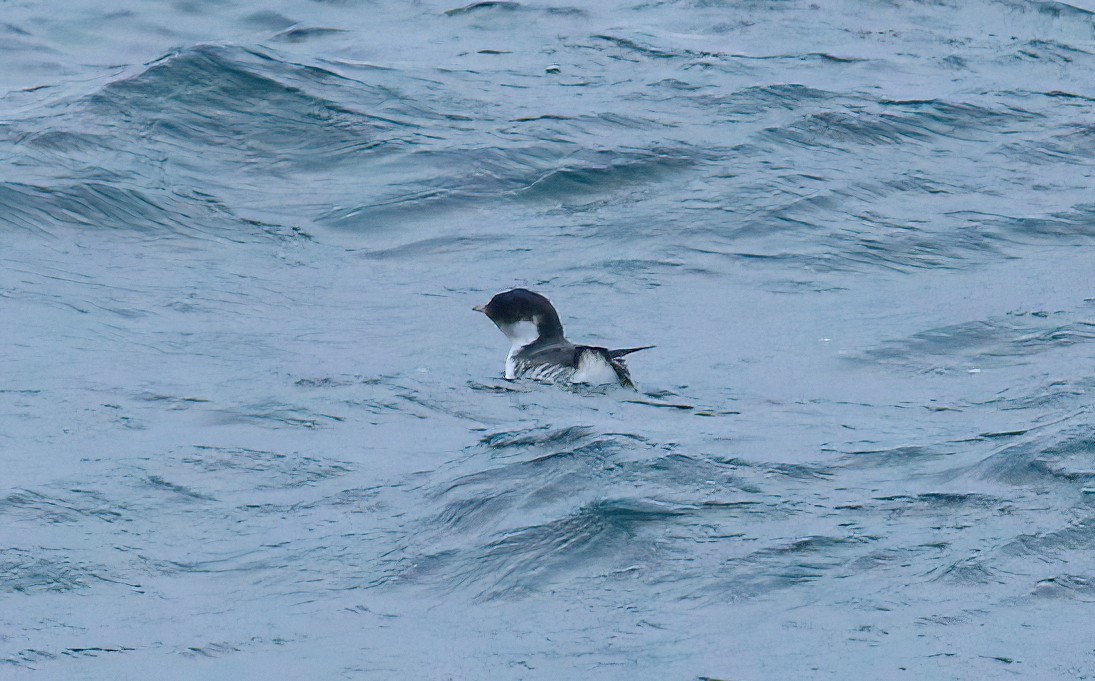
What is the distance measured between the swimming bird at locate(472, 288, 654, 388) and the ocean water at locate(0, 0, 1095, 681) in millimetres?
133

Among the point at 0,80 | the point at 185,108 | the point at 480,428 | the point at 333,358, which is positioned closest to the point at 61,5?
the point at 0,80

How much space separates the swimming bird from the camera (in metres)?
8.53

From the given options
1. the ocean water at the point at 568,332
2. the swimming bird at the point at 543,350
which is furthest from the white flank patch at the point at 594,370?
the ocean water at the point at 568,332

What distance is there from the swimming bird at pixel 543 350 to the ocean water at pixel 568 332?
0.44 feet

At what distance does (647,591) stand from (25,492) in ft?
9.21

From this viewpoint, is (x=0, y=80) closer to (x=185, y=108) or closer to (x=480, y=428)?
(x=185, y=108)

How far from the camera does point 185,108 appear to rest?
13.8m

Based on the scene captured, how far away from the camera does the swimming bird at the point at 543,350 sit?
8531mm

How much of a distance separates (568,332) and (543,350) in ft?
3.26

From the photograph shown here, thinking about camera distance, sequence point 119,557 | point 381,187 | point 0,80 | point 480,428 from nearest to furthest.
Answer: point 119,557 → point 480,428 → point 381,187 → point 0,80

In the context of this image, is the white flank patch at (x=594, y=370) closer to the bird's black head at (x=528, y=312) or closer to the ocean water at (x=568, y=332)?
the ocean water at (x=568, y=332)

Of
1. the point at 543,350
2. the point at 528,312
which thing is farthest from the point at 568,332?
the point at 543,350

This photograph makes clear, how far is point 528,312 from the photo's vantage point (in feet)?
30.3

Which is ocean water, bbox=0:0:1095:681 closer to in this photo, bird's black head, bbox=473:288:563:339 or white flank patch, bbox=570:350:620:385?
white flank patch, bbox=570:350:620:385
